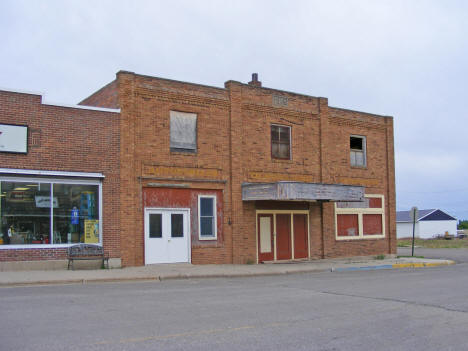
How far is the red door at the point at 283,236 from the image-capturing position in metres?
23.0

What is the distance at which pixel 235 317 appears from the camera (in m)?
9.39

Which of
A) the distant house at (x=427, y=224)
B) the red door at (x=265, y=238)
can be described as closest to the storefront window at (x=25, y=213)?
the red door at (x=265, y=238)

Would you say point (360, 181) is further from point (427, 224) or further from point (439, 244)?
point (427, 224)

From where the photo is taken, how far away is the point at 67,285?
14.5 metres

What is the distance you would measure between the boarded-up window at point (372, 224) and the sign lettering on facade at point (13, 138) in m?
16.4

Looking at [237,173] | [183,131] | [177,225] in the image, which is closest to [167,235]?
[177,225]

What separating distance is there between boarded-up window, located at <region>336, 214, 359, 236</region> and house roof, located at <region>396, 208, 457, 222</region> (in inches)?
1823

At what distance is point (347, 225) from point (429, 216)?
166 feet

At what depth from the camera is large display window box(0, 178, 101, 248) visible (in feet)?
54.9

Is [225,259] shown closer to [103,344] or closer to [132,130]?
[132,130]

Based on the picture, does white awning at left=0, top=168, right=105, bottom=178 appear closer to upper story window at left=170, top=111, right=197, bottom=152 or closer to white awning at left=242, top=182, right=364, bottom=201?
upper story window at left=170, top=111, right=197, bottom=152

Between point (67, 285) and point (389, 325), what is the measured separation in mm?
9179

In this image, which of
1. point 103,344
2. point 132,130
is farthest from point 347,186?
point 103,344

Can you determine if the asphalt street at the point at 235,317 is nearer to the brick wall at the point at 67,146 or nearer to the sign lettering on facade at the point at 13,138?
the brick wall at the point at 67,146
